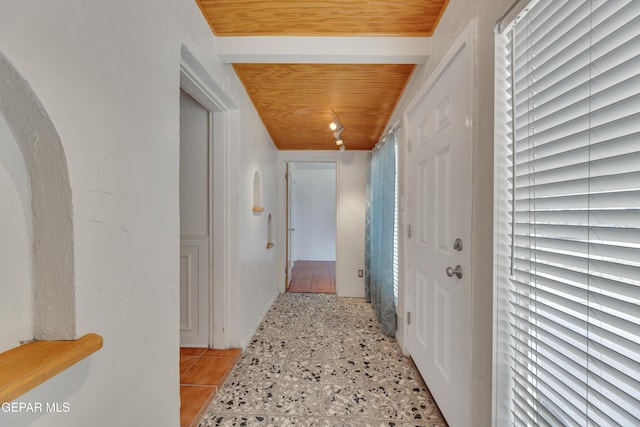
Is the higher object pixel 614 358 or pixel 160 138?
pixel 160 138

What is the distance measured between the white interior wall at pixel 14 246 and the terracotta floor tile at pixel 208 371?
4.17ft

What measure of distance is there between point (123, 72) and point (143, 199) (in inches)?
16.7

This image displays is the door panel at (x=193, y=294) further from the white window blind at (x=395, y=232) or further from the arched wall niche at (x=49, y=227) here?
the white window blind at (x=395, y=232)

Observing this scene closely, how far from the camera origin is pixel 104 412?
0.78m

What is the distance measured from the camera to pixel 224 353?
1.97 meters

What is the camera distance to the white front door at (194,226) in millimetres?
2033

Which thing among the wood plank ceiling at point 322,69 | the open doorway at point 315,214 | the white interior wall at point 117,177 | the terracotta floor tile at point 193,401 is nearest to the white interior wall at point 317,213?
the open doorway at point 315,214

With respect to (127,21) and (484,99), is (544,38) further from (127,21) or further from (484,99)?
(127,21)

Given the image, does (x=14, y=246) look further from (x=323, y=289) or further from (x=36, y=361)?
(x=323, y=289)

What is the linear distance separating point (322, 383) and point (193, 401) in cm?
79

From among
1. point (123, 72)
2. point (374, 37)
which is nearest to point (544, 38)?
point (374, 37)

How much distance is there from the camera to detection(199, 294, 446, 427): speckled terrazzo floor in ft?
4.76

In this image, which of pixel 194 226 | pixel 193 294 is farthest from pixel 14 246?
pixel 193 294

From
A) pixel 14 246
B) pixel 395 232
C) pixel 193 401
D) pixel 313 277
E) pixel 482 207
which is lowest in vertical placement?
pixel 313 277
